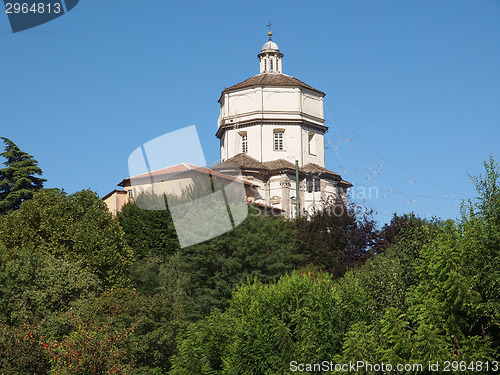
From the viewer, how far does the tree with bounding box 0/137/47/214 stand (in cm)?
5391

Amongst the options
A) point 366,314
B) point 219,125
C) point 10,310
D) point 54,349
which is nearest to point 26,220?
point 10,310

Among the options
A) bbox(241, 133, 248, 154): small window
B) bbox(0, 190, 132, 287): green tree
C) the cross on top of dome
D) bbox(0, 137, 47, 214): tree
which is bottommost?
bbox(0, 190, 132, 287): green tree

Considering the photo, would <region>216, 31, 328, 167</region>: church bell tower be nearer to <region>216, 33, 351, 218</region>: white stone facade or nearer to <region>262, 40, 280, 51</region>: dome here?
<region>216, 33, 351, 218</region>: white stone facade

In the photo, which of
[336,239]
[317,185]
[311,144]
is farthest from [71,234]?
[311,144]

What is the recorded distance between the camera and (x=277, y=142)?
6588 centimetres

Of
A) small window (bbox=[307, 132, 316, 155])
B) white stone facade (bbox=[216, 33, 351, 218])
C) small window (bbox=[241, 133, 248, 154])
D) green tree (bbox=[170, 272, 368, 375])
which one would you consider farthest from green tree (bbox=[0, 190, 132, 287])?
small window (bbox=[307, 132, 316, 155])

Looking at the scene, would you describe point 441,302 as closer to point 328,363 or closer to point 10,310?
point 328,363

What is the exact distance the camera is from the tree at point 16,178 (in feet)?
177

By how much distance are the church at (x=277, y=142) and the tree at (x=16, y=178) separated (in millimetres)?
8037

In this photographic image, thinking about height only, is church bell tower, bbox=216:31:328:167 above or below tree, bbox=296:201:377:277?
above

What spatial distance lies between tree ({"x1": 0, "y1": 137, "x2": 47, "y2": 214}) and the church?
26.4 ft

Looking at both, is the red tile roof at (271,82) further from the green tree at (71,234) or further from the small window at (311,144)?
the green tree at (71,234)

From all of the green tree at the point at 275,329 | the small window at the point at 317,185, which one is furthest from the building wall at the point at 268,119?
the green tree at the point at 275,329

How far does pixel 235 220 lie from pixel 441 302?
2206cm
